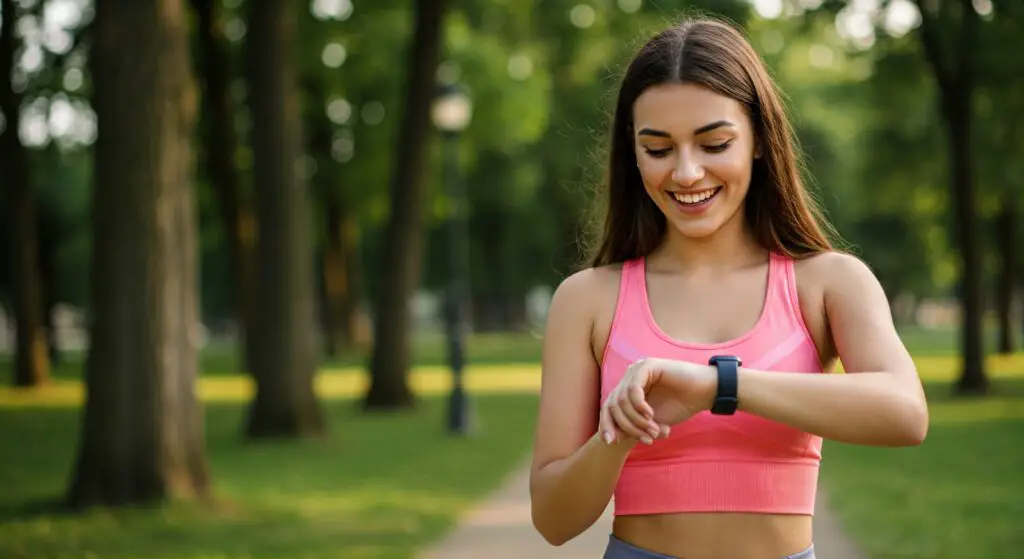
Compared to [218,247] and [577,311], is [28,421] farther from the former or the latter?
[218,247]

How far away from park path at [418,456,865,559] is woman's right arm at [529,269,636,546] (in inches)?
244

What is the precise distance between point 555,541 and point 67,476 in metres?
11.8

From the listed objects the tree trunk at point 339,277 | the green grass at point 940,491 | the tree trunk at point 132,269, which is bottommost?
the tree trunk at point 339,277

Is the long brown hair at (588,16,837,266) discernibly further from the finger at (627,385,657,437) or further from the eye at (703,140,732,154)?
the finger at (627,385,657,437)

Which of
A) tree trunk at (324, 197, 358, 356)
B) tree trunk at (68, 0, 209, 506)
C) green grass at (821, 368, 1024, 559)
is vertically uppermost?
tree trunk at (68, 0, 209, 506)

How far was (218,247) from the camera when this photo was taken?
163ft

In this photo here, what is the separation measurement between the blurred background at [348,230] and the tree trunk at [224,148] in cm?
6

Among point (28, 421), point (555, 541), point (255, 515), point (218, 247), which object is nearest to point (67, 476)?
point (255, 515)

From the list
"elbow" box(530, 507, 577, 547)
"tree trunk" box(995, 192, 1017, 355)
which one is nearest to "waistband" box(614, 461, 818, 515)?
"elbow" box(530, 507, 577, 547)

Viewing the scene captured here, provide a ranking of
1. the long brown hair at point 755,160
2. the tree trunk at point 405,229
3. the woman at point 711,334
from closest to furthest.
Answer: the woman at point 711,334 < the long brown hair at point 755,160 < the tree trunk at point 405,229

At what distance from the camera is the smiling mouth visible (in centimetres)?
242

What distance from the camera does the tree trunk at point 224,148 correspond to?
2569cm

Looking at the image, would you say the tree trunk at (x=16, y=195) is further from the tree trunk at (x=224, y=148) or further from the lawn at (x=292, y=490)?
the lawn at (x=292, y=490)

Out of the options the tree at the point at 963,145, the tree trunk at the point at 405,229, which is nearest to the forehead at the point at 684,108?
the tree trunk at the point at 405,229
